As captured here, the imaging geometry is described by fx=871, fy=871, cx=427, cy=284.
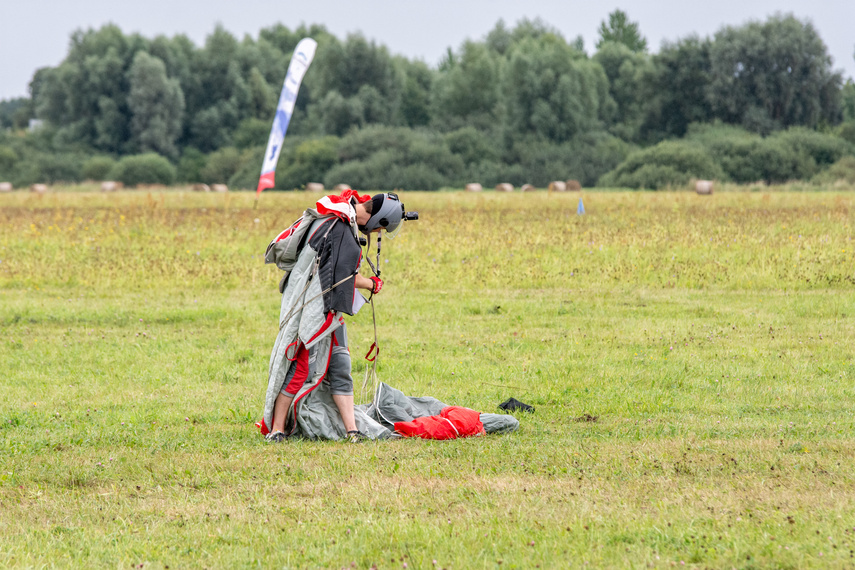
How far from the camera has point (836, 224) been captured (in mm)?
19266

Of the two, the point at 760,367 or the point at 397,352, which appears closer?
the point at 760,367

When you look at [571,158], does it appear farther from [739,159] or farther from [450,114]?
[450,114]

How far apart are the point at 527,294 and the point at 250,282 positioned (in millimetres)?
4671

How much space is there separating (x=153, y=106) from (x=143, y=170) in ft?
22.0

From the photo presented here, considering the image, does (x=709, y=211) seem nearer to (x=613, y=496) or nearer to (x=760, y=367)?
(x=760, y=367)

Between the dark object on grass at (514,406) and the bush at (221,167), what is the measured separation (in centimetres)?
6451

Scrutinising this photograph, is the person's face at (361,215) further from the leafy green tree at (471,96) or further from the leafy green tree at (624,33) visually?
the leafy green tree at (624,33)

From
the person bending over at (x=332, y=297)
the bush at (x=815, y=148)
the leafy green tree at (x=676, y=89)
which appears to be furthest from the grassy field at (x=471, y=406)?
the leafy green tree at (x=676, y=89)

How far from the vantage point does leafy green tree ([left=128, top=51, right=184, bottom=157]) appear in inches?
2648

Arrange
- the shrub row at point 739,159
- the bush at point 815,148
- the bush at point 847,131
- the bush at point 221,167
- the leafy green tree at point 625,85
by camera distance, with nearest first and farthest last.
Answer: the shrub row at point 739,159 < the bush at point 815,148 < the bush at point 847,131 < the leafy green tree at point 625,85 < the bush at point 221,167

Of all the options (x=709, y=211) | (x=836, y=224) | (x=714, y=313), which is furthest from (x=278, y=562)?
(x=709, y=211)

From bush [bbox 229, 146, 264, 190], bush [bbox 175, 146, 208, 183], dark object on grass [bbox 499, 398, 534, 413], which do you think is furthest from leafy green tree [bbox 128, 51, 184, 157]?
dark object on grass [bbox 499, 398, 534, 413]

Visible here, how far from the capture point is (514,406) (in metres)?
7.16

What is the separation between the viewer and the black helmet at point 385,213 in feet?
20.1
